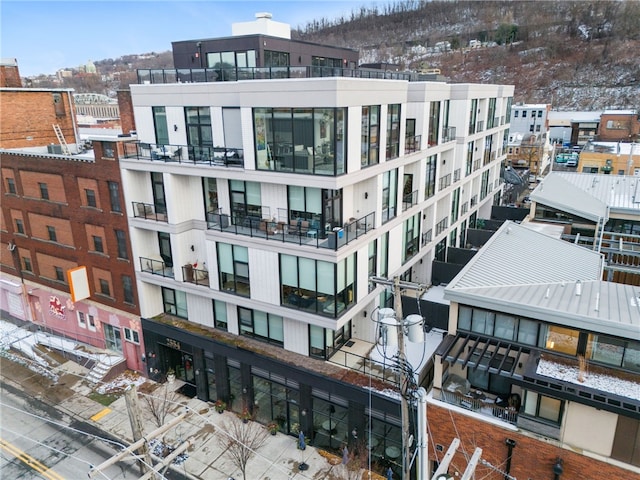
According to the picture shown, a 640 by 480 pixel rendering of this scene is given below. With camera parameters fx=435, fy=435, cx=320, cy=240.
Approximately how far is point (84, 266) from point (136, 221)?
Answer: 684 cm

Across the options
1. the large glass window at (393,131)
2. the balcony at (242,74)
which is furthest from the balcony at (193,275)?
the large glass window at (393,131)

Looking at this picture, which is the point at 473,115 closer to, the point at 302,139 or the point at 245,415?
the point at 302,139

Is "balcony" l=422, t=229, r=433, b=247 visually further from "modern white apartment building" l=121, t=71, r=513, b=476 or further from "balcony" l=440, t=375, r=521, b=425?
"balcony" l=440, t=375, r=521, b=425

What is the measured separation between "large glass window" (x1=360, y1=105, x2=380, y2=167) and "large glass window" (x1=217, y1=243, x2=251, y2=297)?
7.28 m

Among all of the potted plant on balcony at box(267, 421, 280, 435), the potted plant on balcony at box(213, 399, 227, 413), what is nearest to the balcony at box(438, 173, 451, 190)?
the potted plant on balcony at box(267, 421, 280, 435)

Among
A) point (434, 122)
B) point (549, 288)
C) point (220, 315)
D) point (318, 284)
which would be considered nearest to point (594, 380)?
point (549, 288)

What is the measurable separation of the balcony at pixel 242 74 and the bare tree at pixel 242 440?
15.6 meters

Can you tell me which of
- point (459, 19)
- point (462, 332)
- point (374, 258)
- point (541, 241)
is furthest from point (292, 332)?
point (459, 19)

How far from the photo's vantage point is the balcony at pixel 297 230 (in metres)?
19.2

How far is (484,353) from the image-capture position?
16.6 metres

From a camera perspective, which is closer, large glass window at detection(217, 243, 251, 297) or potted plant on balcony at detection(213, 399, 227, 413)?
large glass window at detection(217, 243, 251, 297)

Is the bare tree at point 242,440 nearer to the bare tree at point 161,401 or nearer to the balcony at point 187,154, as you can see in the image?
the bare tree at point 161,401

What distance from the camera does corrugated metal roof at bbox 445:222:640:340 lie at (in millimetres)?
15211

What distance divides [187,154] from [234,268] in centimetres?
652
